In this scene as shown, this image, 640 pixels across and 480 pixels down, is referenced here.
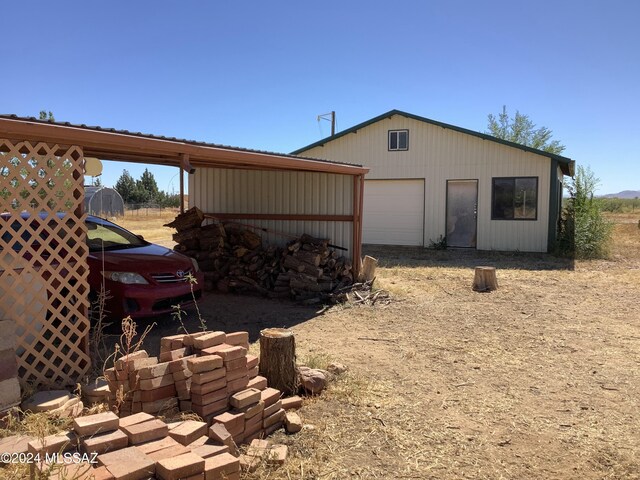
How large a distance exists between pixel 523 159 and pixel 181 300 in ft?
42.9

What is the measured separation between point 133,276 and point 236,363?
10.2 feet

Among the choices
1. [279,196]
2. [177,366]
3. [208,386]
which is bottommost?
[208,386]

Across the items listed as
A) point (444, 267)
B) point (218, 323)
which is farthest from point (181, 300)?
point (444, 267)

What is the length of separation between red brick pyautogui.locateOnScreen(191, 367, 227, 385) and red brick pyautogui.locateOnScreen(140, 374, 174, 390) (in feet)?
0.72

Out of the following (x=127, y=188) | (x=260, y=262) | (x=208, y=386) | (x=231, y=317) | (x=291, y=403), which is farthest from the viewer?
(x=127, y=188)

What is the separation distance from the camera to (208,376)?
3.51 m

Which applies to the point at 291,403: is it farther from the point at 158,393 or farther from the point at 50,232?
the point at 50,232

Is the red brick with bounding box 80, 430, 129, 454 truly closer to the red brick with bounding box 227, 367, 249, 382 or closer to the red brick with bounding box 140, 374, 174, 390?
the red brick with bounding box 140, 374, 174, 390

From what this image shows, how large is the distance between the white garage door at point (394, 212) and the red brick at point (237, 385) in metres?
14.5

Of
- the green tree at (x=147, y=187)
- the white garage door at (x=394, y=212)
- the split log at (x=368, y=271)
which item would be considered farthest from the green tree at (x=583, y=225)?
the green tree at (x=147, y=187)

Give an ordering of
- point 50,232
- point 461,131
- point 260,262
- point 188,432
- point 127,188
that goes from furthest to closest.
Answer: point 127,188, point 461,131, point 260,262, point 50,232, point 188,432

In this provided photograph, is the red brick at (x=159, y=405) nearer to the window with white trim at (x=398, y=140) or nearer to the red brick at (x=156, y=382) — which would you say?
the red brick at (x=156, y=382)

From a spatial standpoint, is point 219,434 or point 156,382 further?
point 156,382

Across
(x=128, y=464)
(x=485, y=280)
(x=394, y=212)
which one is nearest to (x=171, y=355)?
(x=128, y=464)
